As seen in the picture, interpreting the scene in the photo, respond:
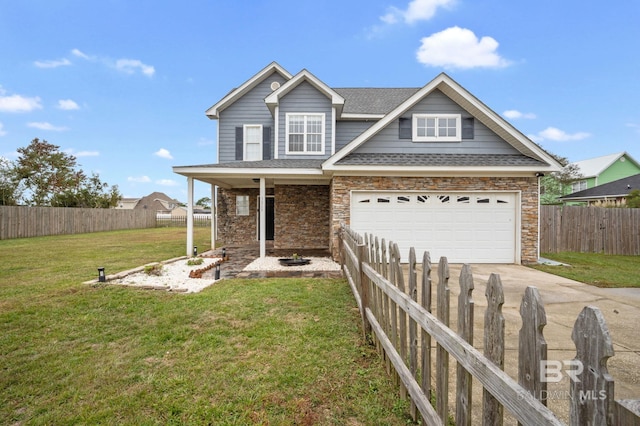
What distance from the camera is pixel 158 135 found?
28266mm

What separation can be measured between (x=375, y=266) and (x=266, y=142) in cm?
1068

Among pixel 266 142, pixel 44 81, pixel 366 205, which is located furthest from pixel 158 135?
pixel 366 205

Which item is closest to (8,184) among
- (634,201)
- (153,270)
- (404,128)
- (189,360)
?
(153,270)

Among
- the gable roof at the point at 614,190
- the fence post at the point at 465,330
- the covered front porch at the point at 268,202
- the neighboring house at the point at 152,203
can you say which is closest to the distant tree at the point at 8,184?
the covered front porch at the point at 268,202

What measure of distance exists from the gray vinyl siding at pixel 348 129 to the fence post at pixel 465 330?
11.4 m

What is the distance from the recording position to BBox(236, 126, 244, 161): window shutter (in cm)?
1287

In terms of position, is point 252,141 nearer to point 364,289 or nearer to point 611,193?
point 364,289

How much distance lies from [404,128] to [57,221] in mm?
22403

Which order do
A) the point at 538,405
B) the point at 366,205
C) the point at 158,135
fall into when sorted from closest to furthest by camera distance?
1. the point at 538,405
2. the point at 366,205
3. the point at 158,135

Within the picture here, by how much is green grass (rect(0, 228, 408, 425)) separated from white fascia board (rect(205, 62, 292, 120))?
9.33 m

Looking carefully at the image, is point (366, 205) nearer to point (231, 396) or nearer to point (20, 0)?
point (231, 396)

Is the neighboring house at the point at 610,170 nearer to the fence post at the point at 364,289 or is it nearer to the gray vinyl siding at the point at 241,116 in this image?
the gray vinyl siding at the point at 241,116

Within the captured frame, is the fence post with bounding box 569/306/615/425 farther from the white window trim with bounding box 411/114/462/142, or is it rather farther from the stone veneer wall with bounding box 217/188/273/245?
the stone veneer wall with bounding box 217/188/273/245

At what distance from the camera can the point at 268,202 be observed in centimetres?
1401
